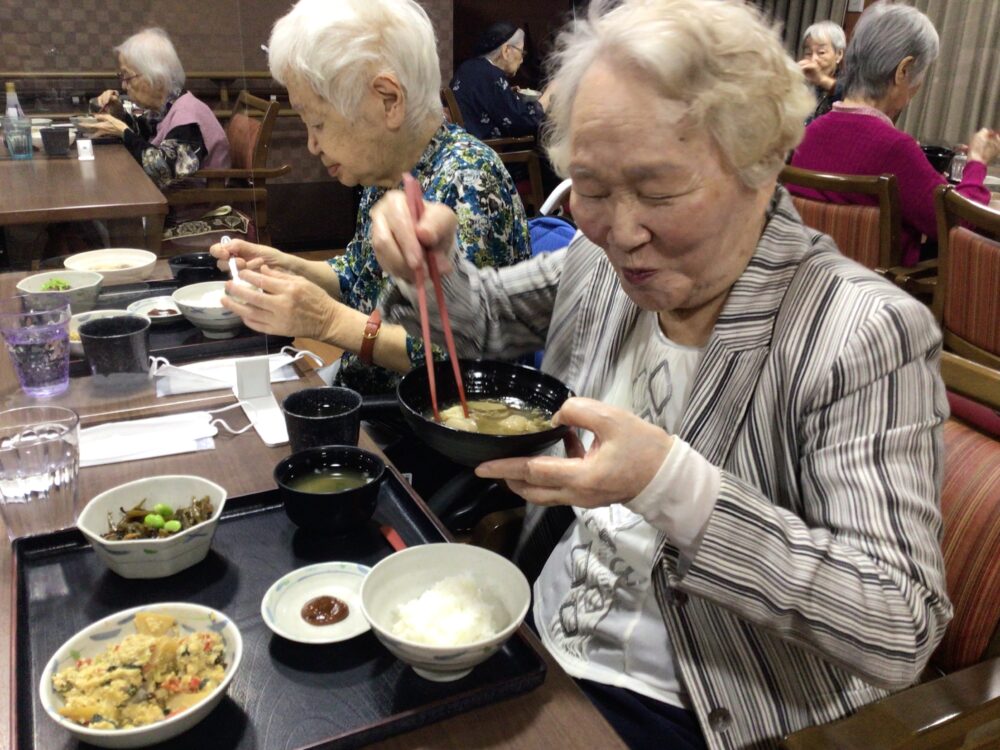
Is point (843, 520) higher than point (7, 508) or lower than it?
higher

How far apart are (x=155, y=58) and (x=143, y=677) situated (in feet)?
5.93

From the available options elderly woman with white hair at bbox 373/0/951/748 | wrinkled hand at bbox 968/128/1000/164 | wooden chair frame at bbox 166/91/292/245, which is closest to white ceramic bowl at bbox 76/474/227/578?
elderly woman with white hair at bbox 373/0/951/748

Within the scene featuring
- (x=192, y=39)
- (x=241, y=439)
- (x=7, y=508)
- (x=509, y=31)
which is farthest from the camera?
(x=509, y=31)

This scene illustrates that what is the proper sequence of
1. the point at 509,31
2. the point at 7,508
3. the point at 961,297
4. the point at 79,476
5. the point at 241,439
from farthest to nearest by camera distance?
the point at 509,31 → the point at 961,297 → the point at 241,439 → the point at 79,476 → the point at 7,508

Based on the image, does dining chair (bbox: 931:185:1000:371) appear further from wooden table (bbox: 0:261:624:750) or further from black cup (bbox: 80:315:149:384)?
black cup (bbox: 80:315:149:384)

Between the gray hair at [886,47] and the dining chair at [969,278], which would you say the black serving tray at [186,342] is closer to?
the dining chair at [969,278]

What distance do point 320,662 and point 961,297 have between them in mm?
Result: 2194

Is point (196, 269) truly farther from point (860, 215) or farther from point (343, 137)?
point (860, 215)

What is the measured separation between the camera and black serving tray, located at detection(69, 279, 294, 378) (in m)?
1.72

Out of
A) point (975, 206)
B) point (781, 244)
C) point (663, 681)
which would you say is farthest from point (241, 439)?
point (975, 206)

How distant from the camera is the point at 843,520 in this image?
0.96 metres

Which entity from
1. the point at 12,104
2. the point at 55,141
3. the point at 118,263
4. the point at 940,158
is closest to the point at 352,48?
the point at 118,263

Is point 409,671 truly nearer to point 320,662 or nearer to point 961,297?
point 320,662

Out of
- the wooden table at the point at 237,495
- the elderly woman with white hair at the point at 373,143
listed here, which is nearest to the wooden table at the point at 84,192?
the elderly woman with white hair at the point at 373,143
